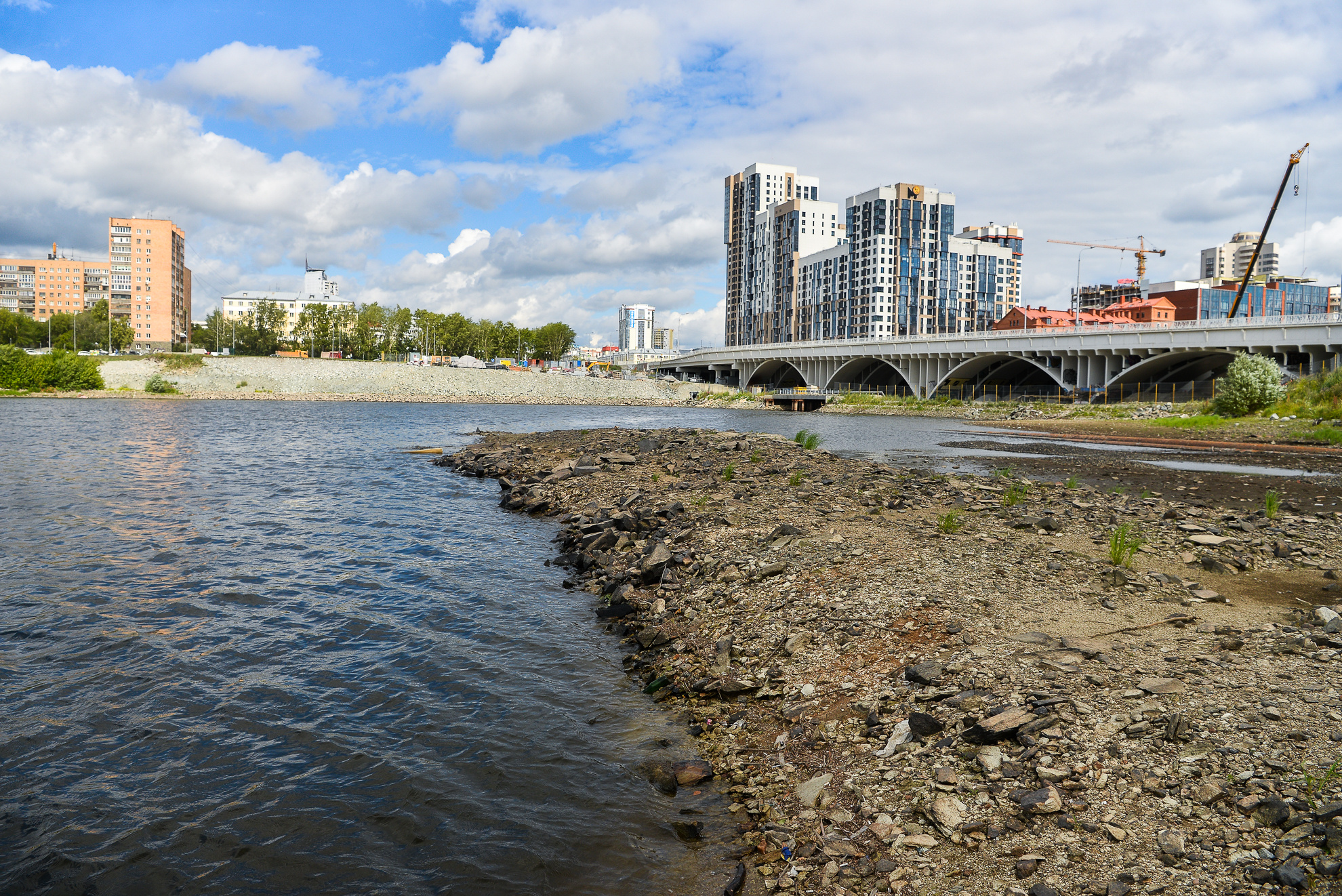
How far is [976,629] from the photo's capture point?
8.64 m

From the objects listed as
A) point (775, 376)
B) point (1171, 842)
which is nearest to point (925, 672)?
point (1171, 842)

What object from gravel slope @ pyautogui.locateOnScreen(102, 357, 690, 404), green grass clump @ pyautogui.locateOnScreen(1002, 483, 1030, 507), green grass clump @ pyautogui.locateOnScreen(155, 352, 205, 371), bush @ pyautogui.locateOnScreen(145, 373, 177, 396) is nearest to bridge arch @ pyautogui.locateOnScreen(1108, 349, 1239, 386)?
green grass clump @ pyautogui.locateOnScreen(1002, 483, 1030, 507)

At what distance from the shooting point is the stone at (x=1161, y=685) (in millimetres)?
6695

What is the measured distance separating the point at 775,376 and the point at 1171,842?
461ft

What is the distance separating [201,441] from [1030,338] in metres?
72.3

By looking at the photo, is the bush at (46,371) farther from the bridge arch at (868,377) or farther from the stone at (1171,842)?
the stone at (1171,842)

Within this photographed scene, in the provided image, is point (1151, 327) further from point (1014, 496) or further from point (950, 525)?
point (950, 525)

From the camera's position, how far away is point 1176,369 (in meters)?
73.5

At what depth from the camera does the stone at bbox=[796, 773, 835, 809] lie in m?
6.27

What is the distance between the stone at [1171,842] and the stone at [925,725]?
6.12ft

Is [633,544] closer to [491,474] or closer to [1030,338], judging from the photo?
[491,474]

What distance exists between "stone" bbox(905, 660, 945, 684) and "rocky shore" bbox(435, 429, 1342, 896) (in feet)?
0.13

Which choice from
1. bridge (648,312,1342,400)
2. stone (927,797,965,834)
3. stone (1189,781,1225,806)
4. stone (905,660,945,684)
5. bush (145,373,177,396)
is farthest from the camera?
bush (145,373,177,396)

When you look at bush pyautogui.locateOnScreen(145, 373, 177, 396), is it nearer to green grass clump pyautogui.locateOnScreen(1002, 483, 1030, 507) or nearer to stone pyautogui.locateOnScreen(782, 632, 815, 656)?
green grass clump pyautogui.locateOnScreen(1002, 483, 1030, 507)
